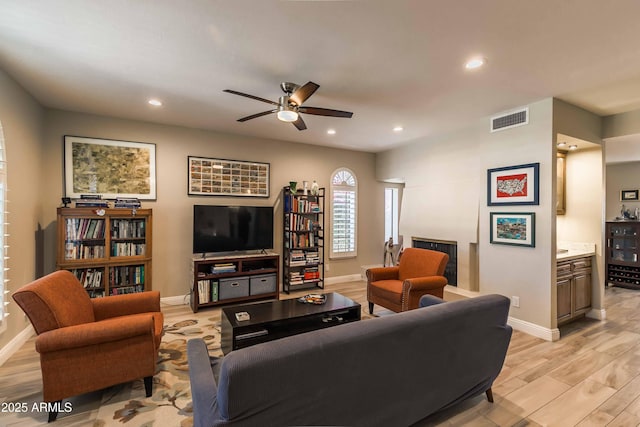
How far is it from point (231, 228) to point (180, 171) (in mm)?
1171

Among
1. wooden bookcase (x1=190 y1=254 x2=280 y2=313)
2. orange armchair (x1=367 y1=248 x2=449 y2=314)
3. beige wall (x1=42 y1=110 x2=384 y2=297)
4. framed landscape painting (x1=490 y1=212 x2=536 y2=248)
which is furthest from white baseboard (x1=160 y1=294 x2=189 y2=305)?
framed landscape painting (x1=490 y1=212 x2=536 y2=248)

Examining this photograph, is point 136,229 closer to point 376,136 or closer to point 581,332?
point 376,136

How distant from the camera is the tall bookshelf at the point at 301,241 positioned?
201 inches

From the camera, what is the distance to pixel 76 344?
192 centimetres

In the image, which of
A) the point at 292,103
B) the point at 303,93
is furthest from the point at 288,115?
the point at 303,93

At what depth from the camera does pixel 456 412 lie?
2070 millimetres

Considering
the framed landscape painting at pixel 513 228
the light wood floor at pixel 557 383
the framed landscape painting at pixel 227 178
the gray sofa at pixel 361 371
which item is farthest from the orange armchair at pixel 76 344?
the framed landscape painting at pixel 513 228

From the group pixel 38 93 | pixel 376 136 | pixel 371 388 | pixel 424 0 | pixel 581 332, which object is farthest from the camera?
pixel 376 136

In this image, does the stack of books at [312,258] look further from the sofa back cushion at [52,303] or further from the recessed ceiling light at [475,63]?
the recessed ceiling light at [475,63]

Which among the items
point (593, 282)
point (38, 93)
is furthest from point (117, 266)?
point (593, 282)

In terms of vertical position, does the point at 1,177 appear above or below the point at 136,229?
above

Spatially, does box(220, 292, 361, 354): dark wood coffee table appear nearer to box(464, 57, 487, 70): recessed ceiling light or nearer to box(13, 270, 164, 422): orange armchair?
box(13, 270, 164, 422): orange armchair

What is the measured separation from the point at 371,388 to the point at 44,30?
320cm

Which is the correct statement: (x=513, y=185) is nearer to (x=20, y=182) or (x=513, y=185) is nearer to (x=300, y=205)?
(x=300, y=205)
